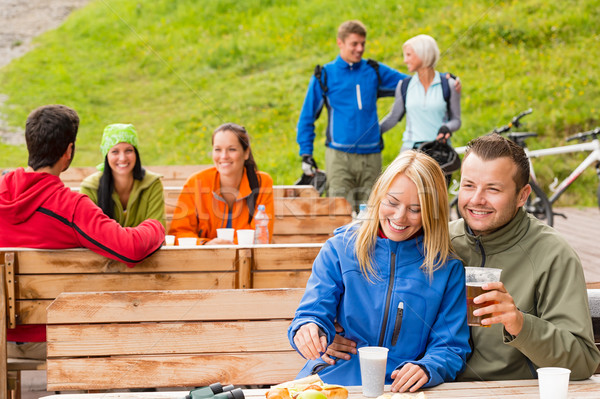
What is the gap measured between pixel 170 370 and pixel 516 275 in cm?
133

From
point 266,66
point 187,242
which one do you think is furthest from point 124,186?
point 266,66

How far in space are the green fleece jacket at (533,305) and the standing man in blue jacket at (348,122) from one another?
4170mm

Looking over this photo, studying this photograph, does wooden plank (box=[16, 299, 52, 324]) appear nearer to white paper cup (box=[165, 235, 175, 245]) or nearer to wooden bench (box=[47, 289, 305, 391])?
wooden bench (box=[47, 289, 305, 391])

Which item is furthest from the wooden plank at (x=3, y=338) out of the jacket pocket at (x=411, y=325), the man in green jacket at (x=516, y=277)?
the jacket pocket at (x=411, y=325)

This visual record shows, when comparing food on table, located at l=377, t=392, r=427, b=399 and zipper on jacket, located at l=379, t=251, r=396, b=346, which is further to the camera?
zipper on jacket, located at l=379, t=251, r=396, b=346

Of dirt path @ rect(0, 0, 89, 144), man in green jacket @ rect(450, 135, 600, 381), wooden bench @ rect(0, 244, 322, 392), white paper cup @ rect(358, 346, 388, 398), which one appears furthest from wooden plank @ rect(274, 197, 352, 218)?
dirt path @ rect(0, 0, 89, 144)

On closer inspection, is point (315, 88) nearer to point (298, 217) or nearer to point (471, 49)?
point (298, 217)

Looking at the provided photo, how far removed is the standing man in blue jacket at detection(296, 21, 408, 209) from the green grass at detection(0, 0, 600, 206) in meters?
7.02

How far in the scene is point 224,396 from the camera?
179 cm

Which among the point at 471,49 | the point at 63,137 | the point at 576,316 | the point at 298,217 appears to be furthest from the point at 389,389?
the point at 471,49

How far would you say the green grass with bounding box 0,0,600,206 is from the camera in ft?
52.2

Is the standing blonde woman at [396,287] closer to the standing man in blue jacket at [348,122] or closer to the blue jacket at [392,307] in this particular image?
the blue jacket at [392,307]

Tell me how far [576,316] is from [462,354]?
37 centimetres

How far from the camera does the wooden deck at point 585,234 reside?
726 cm
